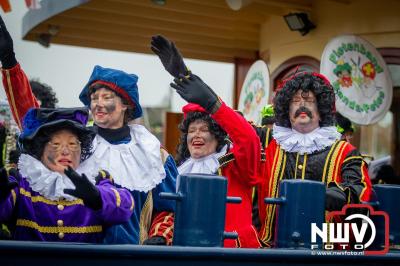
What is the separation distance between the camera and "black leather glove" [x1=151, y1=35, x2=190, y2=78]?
2.94 meters

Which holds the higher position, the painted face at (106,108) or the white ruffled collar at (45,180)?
the painted face at (106,108)

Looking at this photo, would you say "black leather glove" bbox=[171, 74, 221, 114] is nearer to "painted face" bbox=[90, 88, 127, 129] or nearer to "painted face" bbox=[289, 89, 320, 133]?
"painted face" bbox=[90, 88, 127, 129]

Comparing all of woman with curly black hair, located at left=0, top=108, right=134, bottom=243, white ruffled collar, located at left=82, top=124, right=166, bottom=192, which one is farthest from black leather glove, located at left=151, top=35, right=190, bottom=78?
woman with curly black hair, located at left=0, top=108, right=134, bottom=243

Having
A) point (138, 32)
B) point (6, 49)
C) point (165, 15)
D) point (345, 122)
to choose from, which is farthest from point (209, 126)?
point (138, 32)

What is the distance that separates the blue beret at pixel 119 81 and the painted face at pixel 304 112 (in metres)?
0.75

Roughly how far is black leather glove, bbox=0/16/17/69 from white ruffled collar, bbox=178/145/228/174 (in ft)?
3.47

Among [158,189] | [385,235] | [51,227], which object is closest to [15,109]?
[158,189]

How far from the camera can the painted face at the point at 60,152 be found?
258 cm

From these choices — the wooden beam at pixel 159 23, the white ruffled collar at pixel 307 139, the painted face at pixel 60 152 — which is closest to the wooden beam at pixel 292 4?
the wooden beam at pixel 159 23

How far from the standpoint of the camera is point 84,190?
90.4 inches

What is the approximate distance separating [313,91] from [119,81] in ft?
3.13

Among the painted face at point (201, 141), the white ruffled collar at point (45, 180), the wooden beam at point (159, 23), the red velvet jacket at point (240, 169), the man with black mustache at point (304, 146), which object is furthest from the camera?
the wooden beam at point (159, 23)

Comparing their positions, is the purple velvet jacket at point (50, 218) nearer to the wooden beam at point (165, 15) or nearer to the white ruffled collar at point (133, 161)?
the white ruffled collar at point (133, 161)

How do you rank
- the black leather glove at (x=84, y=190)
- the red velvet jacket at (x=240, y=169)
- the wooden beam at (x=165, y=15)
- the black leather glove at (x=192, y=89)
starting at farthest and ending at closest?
1. the wooden beam at (x=165, y=15)
2. the red velvet jacket at (x=240, y=169)
3. the black leather glove at (x=192, y=89)
4. the black leather glove at (x=84, y=190)
